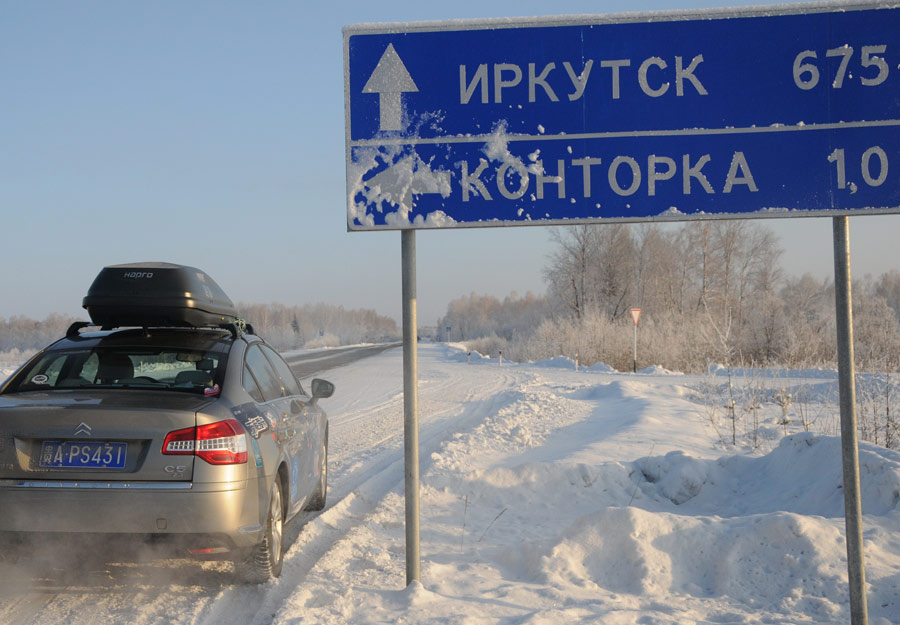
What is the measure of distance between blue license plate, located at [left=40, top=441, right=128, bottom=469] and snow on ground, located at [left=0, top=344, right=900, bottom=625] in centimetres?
91

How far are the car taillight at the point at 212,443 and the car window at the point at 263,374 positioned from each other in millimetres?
961

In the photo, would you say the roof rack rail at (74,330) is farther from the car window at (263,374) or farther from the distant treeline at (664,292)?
the distant treeline at (664,292)

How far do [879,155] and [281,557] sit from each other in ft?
14.6

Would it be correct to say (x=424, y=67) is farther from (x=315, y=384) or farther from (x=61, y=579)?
→ (x=61, y=579)

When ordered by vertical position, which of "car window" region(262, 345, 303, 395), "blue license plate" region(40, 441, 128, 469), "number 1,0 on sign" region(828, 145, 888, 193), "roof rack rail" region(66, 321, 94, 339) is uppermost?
"number 1,0 on sign" region(828, 145, 888, 193)

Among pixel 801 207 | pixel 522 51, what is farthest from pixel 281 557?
pixel 801 207

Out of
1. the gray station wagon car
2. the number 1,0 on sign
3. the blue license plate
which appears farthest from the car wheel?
the number 1,0 on sign

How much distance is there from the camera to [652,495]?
675 cm

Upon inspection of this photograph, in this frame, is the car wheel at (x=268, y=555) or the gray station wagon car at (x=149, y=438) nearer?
the gray station wagon car at (x=149, y=438)

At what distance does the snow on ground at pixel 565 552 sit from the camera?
4027mm

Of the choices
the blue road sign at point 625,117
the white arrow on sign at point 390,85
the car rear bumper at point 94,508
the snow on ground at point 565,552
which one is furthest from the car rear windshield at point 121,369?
the white arrow on sign at point 390,85

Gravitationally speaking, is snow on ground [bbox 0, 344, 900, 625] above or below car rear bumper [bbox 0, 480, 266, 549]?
below

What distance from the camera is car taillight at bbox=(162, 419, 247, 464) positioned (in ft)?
12.9

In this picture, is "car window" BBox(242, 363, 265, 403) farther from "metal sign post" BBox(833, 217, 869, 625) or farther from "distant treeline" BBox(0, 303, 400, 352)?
"distant treeline" BBox(0, 303, 400, 352)
